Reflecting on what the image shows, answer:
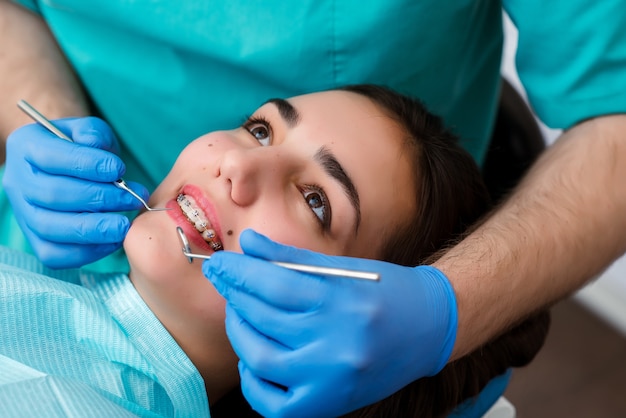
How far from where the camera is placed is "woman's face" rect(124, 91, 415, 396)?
37.4 inches

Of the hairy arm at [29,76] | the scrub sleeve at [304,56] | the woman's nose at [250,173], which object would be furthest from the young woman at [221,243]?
the hairy arm at [29,76]

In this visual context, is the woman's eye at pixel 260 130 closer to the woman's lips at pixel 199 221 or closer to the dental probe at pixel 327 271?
the woman's lips at pixel 199 221

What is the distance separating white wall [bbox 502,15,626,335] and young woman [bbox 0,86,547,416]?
1.30 meters

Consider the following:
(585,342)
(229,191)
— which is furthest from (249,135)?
(585,342)

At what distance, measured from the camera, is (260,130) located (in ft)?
3.62

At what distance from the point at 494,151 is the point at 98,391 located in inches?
38.7

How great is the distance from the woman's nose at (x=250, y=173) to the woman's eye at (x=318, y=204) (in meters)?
0.05

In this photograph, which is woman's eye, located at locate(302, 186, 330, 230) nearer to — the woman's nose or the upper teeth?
the woman's nose

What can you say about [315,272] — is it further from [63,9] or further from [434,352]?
[63,9]

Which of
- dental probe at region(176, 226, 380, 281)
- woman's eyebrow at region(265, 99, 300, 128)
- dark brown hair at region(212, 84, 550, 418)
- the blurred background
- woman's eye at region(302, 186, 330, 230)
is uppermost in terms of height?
woman's eyebrow at region(265, 99, 300, 128)

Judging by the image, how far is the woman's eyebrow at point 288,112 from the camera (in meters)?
1.05

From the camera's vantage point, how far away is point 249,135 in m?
1.10

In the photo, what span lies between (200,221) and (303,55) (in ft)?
1.30

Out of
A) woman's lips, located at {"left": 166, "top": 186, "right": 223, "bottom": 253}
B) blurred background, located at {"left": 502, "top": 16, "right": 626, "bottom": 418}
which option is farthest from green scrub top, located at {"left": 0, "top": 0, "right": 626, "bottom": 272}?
blurred background, located at {"left": 502, "top": 16, "right": 626, "bottom": 418}
